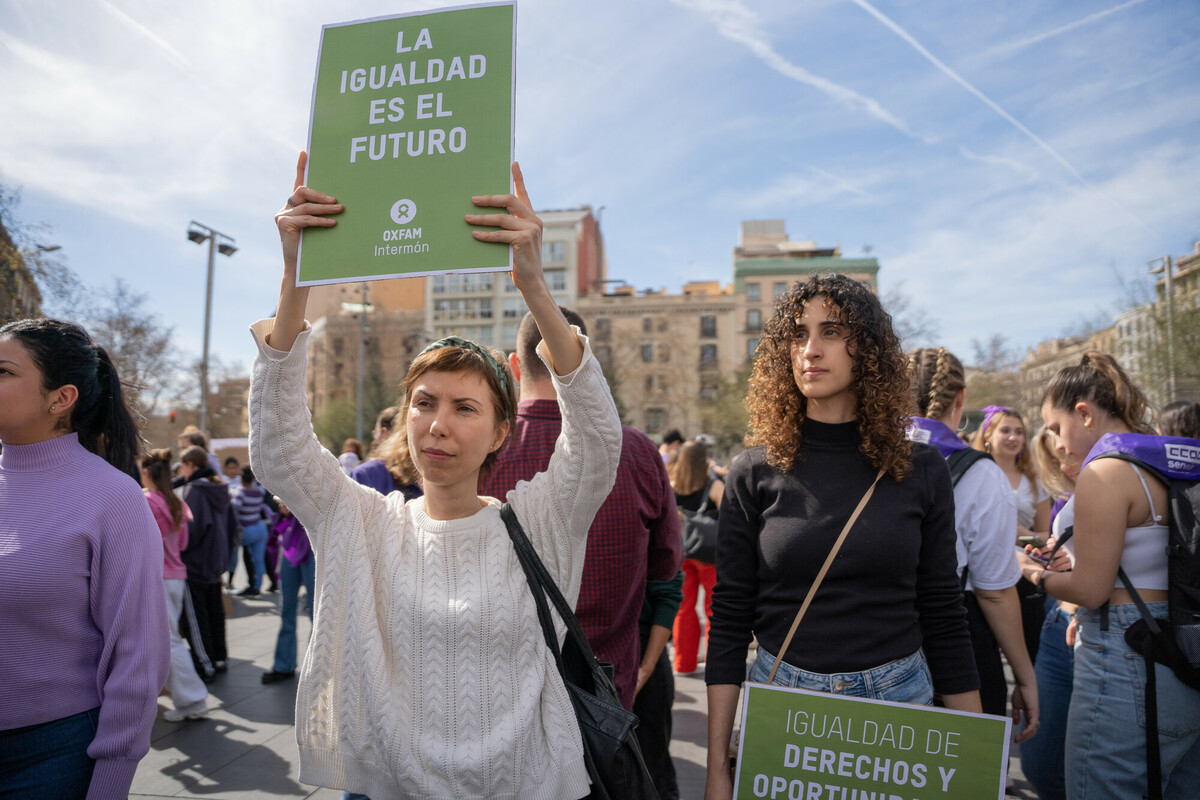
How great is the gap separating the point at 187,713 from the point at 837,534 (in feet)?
17.5

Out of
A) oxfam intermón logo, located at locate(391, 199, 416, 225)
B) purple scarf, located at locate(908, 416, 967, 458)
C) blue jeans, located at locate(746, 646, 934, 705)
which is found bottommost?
blue jeans, located at locate(746, 646, 934, 705)

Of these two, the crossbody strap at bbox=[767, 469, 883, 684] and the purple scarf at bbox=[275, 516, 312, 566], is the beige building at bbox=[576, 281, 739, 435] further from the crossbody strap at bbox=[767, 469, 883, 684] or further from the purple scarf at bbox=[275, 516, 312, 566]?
the crossbody strap at bbox=[767, 469, 883, 684]

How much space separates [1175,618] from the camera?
2477 millimetres

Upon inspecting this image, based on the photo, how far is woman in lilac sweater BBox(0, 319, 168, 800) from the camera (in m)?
2.09

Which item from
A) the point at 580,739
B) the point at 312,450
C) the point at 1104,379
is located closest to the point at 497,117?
the point at 312,450

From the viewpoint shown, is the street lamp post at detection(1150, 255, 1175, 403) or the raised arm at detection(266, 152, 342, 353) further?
the street lamp post at detection(1150, 255, 1175, 403)

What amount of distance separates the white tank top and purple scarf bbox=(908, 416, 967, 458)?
0.75m

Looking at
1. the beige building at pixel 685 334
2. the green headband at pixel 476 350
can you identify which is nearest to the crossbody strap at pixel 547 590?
the green headband at pixel 476 350

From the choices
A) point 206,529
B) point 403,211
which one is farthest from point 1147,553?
point 206,529

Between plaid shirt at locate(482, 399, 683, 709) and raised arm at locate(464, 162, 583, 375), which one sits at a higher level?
raised arm at locate(464, 162, 583, 375)

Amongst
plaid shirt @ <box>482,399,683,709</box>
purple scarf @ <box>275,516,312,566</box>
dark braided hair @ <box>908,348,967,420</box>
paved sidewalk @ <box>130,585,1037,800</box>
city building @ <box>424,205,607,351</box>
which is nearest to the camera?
plaid shirt @ <box>482,399,683,709</box>

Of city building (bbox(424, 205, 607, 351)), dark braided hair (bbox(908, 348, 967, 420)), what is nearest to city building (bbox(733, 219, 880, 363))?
city building (bbox(424, 205, 607, 351))

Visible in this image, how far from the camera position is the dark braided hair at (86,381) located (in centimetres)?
238

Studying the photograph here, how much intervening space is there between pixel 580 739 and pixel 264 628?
27.5ft
